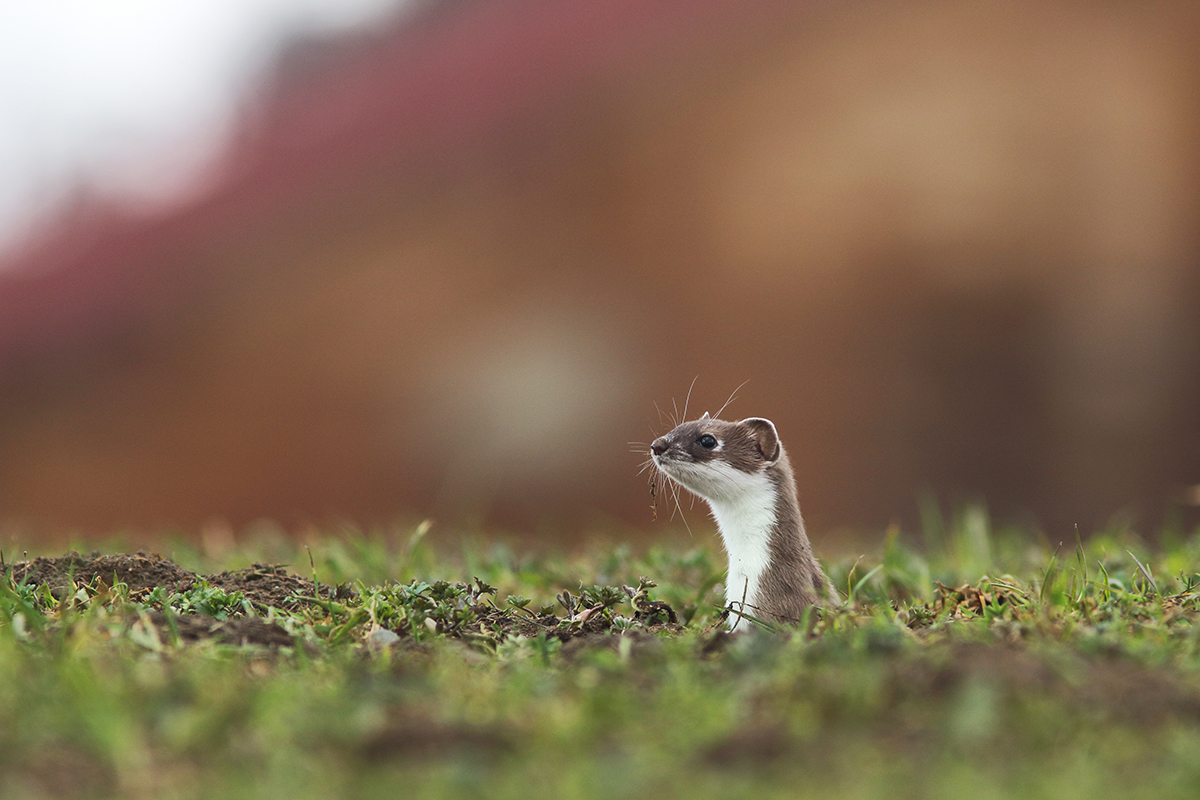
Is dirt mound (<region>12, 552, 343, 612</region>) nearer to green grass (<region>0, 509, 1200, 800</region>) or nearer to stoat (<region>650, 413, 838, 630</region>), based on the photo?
green grass (<region>0, 509, 1200, 800</region>)

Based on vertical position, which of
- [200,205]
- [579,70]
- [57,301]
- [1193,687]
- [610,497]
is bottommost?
[610,497]

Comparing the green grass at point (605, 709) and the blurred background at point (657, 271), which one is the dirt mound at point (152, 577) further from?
the blurred background at point (657, 271)

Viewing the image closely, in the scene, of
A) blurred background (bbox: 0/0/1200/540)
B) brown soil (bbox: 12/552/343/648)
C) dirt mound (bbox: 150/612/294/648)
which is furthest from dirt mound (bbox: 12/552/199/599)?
blurred background (bbox: 0/0/1200/540)

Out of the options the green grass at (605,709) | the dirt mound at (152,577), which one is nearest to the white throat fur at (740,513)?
the green grass at (605,709)

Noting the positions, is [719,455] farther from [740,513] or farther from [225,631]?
[225,631]

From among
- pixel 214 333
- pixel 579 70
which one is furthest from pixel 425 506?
pixel 579 70

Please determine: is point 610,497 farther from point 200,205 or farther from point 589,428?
point 200,205

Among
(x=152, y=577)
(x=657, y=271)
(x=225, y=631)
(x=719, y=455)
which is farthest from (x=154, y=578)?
(x=657, y=271)
